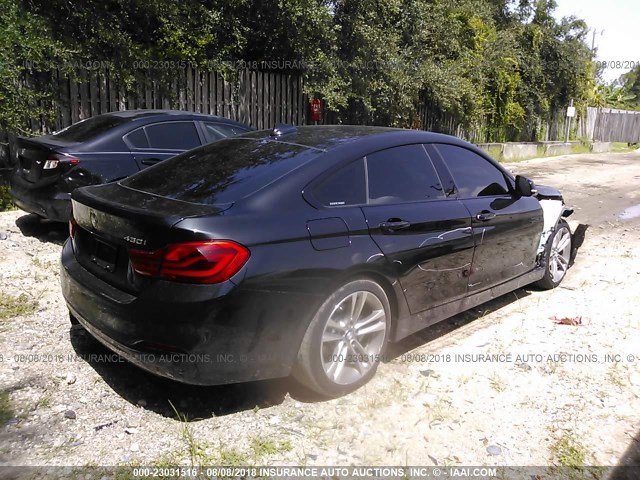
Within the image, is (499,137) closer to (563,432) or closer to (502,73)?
(502,73)

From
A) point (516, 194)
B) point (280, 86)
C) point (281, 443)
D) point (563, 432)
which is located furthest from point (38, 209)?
point (280, 86)

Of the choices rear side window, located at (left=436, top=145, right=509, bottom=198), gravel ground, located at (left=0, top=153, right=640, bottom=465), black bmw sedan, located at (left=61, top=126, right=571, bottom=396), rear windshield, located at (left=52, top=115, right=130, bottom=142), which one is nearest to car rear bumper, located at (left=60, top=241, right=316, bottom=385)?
black bmw sedan, located at (left=61, top=126, right=571, bottom=396)

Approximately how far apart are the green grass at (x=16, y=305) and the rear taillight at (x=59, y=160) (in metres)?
1.63

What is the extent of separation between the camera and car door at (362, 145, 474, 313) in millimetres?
3545

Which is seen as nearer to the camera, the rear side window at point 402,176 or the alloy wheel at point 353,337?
the alloy wheel at point 353,337

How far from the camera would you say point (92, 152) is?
5.91 meters

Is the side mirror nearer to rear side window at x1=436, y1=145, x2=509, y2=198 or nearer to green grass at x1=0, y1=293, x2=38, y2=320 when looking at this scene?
rear side window at x1=436, y1=145, x2=509, y2=198

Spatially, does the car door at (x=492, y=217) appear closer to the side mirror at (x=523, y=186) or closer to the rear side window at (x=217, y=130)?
the side mirror at (x=523, y=186)

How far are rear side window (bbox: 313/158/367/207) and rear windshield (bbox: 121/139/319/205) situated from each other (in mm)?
205

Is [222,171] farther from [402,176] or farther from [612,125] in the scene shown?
[612,125]

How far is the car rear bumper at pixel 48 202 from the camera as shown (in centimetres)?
575

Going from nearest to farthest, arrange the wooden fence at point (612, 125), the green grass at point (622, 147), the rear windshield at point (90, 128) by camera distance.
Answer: the rear windshield at point (90, 128) < the wooden fence at point (612, 125) < the green grass at point (622, 147)

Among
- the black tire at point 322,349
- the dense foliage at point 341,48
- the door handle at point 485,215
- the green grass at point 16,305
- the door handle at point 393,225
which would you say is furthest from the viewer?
the dense foliage at point 341,48

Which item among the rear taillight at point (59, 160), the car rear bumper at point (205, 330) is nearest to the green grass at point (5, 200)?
the rear taillight at point (59, 160)
